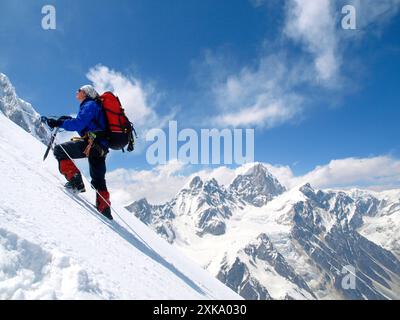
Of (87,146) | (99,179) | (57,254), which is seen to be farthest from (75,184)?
(57,254)

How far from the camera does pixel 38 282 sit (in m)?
4.29

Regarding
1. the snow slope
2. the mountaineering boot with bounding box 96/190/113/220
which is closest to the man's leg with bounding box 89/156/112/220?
Answer: the mountaineering boot with bounding box 96/190/113/220

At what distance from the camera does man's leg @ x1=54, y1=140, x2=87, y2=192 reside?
33.8 feet

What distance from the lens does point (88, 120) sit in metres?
9.81

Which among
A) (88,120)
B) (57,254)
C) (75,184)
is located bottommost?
(57,254)

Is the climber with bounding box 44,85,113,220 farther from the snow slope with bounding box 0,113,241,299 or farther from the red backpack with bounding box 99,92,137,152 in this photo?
the snow slope with bounding box 0,113,241,299

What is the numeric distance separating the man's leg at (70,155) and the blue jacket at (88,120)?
1.85 ft

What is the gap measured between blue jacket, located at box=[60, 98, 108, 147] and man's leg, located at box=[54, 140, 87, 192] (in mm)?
565

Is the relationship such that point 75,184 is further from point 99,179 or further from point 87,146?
point 87,146

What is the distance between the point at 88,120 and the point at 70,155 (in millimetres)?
1287

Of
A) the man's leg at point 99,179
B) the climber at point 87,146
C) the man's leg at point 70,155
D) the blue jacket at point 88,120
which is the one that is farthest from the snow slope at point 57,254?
the blue jacket at point 88,120

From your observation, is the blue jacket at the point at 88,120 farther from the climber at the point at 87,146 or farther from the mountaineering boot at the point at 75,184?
the mountaineering boot at the point at 75,184
